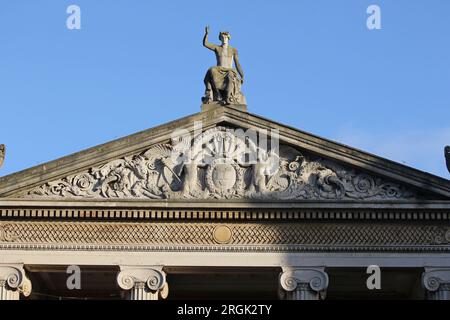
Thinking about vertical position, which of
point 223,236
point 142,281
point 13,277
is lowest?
point 142,281

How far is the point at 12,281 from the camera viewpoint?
2944 centimetres

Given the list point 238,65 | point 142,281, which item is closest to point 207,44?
point 238,65

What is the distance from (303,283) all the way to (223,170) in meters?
3.20

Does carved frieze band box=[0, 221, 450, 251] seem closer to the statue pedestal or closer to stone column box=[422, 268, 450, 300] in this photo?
stone column box=[422, 268, 450, 300]

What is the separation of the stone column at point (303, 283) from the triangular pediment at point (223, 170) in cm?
167

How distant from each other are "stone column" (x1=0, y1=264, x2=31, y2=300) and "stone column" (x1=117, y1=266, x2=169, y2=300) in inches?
86.6

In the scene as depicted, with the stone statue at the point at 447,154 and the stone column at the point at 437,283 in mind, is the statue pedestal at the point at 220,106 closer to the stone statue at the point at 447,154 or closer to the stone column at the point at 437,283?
the stone statue at the point at 447,154

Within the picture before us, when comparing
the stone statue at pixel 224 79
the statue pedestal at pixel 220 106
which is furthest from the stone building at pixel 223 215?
the stone statue at pixel 224 79

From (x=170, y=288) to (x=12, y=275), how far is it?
4.43 meters

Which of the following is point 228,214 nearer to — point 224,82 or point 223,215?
point 223,215

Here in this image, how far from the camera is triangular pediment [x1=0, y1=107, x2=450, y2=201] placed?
29.8 m

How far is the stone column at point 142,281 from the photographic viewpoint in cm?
2942

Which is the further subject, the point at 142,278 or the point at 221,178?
the point at 221,178
